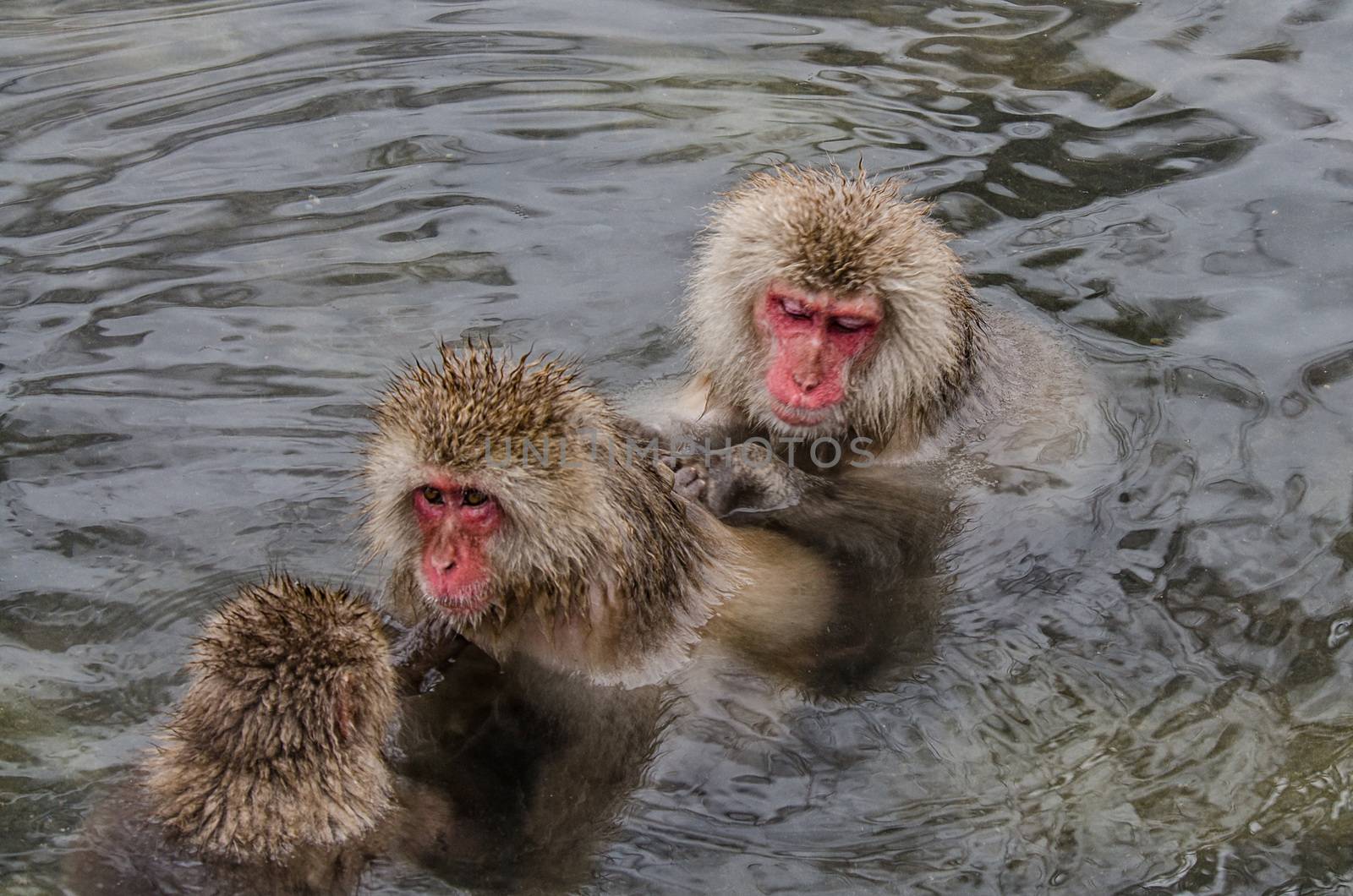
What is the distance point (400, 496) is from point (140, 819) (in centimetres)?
113

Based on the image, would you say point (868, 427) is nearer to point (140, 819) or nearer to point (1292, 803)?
point (1292, 803)

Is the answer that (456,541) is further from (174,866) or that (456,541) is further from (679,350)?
(679,350)

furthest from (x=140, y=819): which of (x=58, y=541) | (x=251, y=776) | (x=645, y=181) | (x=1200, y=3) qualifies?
(x=1200, y=3)

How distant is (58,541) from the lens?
554cm

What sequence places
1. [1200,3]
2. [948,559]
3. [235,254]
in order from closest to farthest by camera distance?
[948,559]
[235,254]
[1200,3]

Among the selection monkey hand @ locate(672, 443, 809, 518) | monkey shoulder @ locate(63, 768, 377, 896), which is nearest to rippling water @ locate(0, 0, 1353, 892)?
monkey shoulder @ locate(63, 768, 377, 896)

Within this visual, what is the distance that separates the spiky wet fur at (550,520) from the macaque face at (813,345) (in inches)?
28.4

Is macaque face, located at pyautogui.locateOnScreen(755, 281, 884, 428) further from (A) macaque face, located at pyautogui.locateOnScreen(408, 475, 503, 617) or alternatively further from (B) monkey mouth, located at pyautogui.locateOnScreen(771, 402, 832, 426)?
(A) macaque face, located at pyautogui.locateOnScreen(408, 475, 503, 617)

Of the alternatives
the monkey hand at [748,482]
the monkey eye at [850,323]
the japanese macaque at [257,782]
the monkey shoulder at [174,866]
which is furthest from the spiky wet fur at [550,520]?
the monkey eye at [850,323]

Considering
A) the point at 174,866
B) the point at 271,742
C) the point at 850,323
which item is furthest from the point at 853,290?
the point at 174,866

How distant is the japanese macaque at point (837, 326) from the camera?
5.59 m

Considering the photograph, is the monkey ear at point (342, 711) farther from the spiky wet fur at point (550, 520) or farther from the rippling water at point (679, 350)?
the rippling water at point (679, 350)

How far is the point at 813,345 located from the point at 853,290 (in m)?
0.25

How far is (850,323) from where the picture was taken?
5.68 metres
